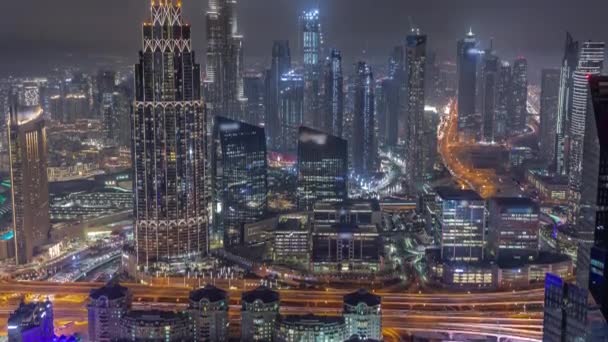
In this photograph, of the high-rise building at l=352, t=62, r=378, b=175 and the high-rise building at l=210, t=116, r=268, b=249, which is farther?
the high-rise building at l=352, t=62, r=378, b=175

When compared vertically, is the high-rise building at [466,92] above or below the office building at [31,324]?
above

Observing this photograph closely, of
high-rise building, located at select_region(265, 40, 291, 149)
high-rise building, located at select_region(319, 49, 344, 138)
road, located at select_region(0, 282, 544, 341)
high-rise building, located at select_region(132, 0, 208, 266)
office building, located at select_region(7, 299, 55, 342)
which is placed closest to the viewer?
office building, located at select_region(7, 299, 55, 342)

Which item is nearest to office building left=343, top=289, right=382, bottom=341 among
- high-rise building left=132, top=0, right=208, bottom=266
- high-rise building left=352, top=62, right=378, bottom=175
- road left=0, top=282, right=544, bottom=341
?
road left=0, top=282, right=544, bottom=341

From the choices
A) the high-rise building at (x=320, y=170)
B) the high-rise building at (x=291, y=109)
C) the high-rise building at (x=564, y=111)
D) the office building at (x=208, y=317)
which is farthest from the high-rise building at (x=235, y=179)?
the high-rise building at (x=564, y=111)

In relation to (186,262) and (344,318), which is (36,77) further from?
(344,318)

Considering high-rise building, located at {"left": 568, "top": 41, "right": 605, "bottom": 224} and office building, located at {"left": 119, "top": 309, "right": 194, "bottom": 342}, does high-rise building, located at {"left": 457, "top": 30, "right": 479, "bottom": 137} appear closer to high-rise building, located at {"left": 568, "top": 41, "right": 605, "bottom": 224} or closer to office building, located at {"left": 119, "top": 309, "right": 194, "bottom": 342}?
high-rise building, located at {"left": 568, "top": 41, "right": 605, "bottom": 224}

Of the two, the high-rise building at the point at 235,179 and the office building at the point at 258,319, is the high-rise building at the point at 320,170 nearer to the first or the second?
the high-rise building at the point at 235,179

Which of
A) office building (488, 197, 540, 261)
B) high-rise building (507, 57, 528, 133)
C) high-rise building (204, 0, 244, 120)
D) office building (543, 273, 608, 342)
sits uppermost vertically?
high-rise building (204, 0, 244, 120)

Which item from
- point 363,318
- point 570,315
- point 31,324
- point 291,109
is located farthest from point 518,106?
point 570,315
